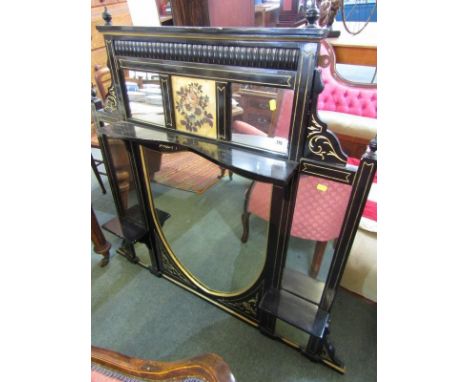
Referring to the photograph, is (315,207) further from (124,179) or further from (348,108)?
(348,108)

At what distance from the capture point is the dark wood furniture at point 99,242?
1.54 m

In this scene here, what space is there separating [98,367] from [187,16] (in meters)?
1.21

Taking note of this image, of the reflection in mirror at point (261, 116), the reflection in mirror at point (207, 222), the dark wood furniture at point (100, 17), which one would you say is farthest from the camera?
the dark wood furniture at point (100, 17)

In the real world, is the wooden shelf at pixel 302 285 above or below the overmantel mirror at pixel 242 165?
below

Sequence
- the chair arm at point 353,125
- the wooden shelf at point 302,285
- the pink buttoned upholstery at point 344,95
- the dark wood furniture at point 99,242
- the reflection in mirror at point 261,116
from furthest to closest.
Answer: the pink buttoned upholstery at point 344,95 < the chair arm at point 353,125 < the dark wood furniture at point 99,242 < the wooden shelf at point 302,285 < the reflection in mirror at point 261,116

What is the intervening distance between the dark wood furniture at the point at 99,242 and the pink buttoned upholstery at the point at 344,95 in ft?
6.60

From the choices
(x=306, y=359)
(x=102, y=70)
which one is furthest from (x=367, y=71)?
Result: (x=306, y=359)

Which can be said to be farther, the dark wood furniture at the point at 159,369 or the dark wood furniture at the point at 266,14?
the dark wood furniture at the point at 266,14

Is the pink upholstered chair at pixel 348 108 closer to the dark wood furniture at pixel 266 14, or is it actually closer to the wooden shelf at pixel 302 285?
the dark wood furniture at pixel 266 14

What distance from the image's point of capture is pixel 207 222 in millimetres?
1630

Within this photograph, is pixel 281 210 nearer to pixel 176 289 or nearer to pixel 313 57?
pixel 313 57

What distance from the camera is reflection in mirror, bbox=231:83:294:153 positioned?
739 millimetres

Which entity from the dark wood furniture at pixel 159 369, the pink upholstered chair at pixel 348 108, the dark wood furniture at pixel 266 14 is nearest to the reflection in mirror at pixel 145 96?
the dark wood furniture at pixel 266 14

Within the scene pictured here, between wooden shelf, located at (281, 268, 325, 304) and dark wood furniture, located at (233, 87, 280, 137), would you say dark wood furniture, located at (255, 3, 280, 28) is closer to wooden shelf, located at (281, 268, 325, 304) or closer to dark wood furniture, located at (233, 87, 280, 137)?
dark wood furniture, located at (233, 87, 280, 137)
